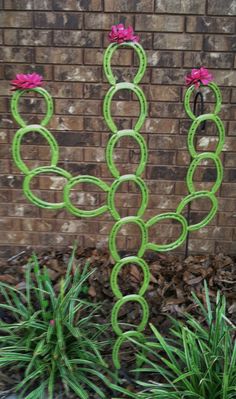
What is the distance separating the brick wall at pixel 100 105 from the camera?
296cm

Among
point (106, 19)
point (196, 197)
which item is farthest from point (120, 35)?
point (106, 19)

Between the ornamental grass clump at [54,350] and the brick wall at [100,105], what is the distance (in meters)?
0.82

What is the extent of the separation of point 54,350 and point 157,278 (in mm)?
976

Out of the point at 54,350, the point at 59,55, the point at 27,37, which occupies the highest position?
the point at 27,37

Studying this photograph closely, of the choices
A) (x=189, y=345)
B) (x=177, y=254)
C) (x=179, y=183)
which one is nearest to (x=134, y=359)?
(x=189, y=345)

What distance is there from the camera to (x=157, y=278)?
313 cm

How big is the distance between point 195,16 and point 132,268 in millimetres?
1640

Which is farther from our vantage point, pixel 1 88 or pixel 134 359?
pixel 1 88

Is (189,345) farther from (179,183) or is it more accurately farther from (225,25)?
(225,25)

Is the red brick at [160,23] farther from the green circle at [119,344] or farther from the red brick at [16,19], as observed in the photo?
the green circle at [119,344]

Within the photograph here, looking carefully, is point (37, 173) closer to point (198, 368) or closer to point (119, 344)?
point (119, 344)

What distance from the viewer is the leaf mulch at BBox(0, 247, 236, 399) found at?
2861 millimetres

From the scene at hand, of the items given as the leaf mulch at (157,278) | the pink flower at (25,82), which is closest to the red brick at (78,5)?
the pink flower at (25,82)

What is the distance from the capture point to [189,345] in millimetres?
2314
